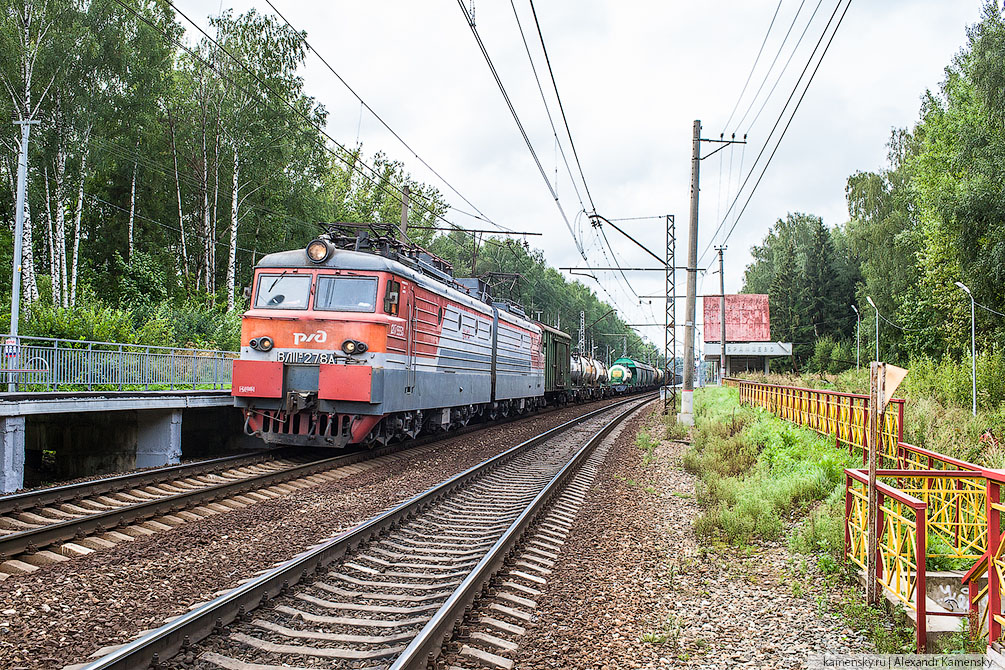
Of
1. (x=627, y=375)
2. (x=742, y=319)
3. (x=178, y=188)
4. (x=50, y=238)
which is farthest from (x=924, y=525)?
(x=742, y=319)

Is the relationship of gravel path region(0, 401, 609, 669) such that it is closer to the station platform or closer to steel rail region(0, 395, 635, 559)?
steel rail region(0, 395, 635, 559)

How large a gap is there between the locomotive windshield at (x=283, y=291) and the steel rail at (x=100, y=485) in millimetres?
2476

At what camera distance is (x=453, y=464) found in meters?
12.0

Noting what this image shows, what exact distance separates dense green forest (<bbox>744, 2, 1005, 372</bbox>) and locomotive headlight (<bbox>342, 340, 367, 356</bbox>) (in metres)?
18.7

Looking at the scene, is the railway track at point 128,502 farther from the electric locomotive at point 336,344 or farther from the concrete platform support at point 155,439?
the concrete platform support at point 155,439

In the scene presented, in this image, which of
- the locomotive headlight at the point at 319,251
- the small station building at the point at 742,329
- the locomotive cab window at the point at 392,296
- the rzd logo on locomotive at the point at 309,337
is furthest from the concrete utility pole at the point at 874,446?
the small station building at the point at 742,329

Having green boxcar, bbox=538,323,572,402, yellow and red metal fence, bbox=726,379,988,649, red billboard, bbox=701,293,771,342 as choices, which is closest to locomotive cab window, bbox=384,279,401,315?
yellow and red metal fence, bbox=726,379,988,649

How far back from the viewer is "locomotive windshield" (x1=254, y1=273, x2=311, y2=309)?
37.2ft

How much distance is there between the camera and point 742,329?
2272 inches

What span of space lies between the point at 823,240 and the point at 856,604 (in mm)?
56975

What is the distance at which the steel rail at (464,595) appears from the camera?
418 centimetres

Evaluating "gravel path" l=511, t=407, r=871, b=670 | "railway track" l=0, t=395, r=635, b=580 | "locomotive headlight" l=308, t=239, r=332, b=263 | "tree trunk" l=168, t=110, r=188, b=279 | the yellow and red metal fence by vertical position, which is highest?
"tree trunk" l=168, t=110, r=188, b=279

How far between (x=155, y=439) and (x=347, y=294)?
4.05 m

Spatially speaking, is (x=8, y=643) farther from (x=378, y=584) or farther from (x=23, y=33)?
(x=23, y=33)
